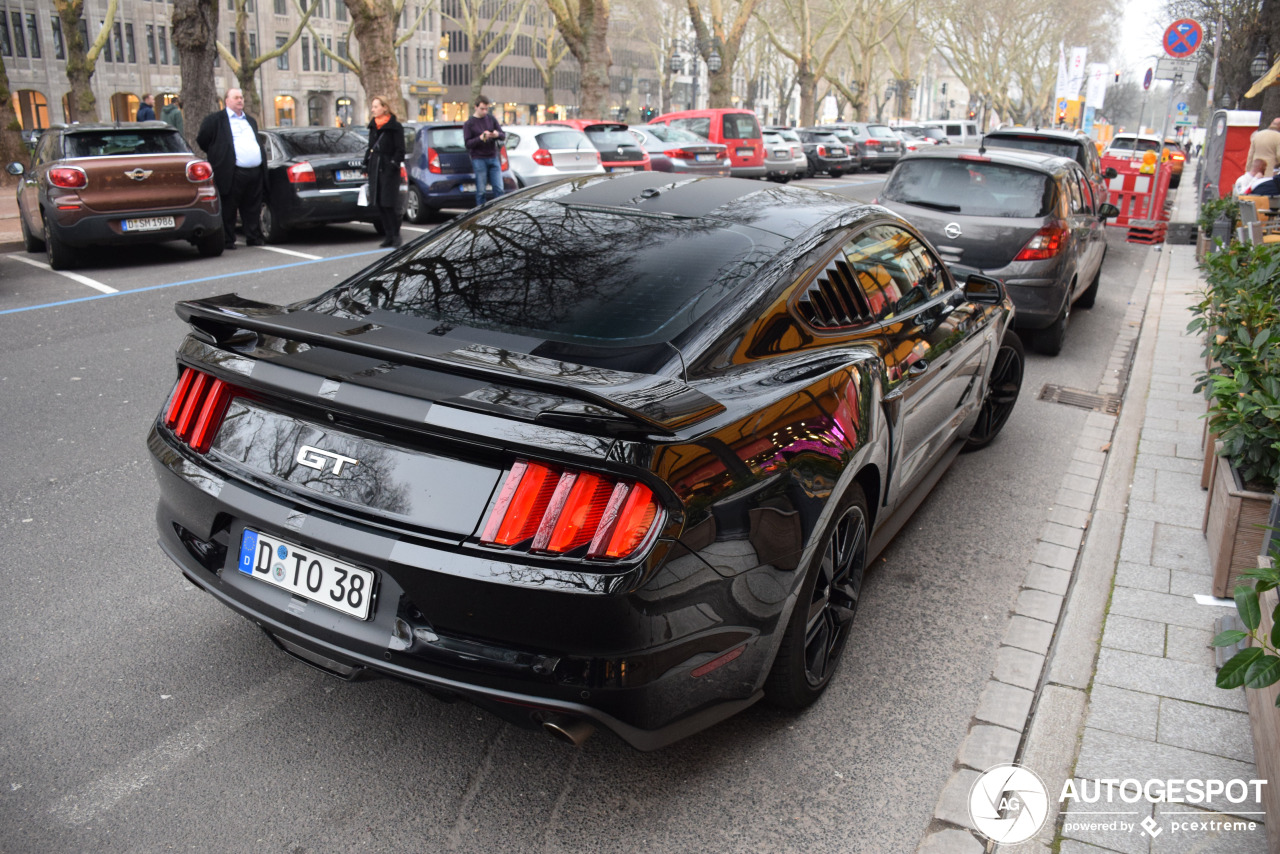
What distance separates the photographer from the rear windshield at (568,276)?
10.3 ft

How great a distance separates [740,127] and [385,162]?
46.7 feet

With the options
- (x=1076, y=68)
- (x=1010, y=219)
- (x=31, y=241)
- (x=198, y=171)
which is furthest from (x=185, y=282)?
(x=1076, y=68)

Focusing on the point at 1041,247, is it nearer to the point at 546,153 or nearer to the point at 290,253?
the point at 290,253

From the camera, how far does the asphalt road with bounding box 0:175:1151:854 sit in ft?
9.01

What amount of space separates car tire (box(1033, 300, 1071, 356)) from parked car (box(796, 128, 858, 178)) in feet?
78.9

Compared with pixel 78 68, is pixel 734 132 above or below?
below

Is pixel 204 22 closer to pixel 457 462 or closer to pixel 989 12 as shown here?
pixel 457 462

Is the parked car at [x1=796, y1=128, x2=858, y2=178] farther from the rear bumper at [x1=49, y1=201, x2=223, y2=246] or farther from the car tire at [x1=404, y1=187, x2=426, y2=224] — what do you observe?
the rear bumper at [x1=49, y1=201, x2=223, y2=246]

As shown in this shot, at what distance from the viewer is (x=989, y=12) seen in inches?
2997

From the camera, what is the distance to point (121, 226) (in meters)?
11.1

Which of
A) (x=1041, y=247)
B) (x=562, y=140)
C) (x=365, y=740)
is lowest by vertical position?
(x=365, y=740)

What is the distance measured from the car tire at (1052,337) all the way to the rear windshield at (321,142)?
9.31 meters

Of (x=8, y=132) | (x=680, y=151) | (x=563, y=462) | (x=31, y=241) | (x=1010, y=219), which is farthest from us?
(x=680, y=151)

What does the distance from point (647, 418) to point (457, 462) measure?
0.48 metres
